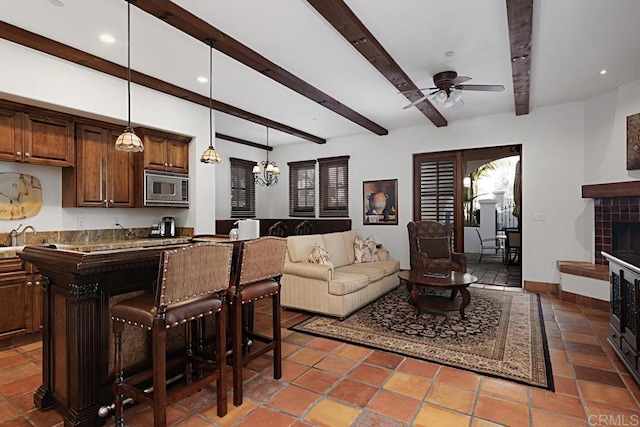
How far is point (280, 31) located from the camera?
306 cm

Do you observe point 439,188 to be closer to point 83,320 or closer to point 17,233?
point 83,320

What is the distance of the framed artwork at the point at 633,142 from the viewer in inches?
167

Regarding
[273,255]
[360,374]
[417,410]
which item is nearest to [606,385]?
[417,410]

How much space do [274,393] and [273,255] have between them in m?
0.99

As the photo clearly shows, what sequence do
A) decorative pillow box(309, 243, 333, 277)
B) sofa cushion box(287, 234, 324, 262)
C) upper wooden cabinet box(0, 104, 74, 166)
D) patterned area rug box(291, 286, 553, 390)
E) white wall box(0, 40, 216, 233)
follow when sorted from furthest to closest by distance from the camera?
1. sofa cushion box(287, 234, 324, 262)
2. decorative pillow box(309, 243, 333, 277)
3. upper wooden cabinet box(0, 104, 74, 166)
4. white wall box(0, 40, 216, 233)
5. patterned area rug box(291, 286, 553, 390)

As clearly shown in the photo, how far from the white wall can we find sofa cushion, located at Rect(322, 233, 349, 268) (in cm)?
183

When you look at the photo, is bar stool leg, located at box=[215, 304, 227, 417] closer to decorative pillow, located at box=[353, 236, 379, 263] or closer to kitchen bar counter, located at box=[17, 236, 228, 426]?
kitchen bar counter, located at box=[17, 236, 228, 426]

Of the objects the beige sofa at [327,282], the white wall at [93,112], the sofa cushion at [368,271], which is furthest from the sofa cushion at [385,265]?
the white wall at [93,112]

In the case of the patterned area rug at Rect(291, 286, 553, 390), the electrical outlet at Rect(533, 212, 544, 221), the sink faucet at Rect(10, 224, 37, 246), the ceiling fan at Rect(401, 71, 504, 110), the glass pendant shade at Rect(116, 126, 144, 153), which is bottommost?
the patterned area rug at Rect(291, 286, 553, 390)

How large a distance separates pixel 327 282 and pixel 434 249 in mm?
2072

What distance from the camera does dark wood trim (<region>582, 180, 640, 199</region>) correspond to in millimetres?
4293

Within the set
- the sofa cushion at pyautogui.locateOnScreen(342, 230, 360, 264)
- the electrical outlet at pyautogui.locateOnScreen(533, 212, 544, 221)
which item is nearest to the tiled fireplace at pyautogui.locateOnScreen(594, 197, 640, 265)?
the electrical outlet at pyautogui.locateOnScreen(533, 212, 544, 221)

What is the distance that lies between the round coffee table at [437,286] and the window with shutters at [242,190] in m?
4.28

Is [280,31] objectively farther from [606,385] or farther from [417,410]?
[606,385]
